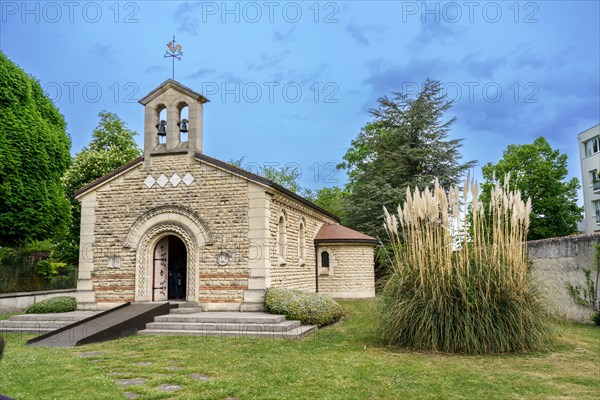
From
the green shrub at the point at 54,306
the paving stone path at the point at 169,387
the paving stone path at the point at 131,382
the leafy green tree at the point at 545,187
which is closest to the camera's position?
the paving stone path at the point at 169,387

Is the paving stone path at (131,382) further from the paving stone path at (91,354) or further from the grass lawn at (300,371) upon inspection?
the paving stone path at (91,354)

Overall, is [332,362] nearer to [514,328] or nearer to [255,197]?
[514,328]

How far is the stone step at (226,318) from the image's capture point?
12148 mm

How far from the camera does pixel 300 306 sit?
42.9ft

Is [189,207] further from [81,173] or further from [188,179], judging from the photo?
[81,173]

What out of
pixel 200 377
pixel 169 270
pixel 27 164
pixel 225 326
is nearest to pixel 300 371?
pixel 200 377

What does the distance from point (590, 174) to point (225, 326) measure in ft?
111

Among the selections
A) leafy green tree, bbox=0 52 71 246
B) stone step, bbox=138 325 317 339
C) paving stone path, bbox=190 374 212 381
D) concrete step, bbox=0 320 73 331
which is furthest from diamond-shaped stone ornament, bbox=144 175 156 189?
paving stone path, bbox=190 374 212 381

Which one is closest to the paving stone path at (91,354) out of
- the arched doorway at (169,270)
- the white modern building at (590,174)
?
the arched doorway at (169,270)

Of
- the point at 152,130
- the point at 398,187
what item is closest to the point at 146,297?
the point at 152,130

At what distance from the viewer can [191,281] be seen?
48.4 feet

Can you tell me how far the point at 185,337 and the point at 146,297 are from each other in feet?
14.2

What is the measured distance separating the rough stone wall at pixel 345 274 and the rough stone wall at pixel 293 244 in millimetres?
1310

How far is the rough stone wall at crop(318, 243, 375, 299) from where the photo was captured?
72.7 feet
